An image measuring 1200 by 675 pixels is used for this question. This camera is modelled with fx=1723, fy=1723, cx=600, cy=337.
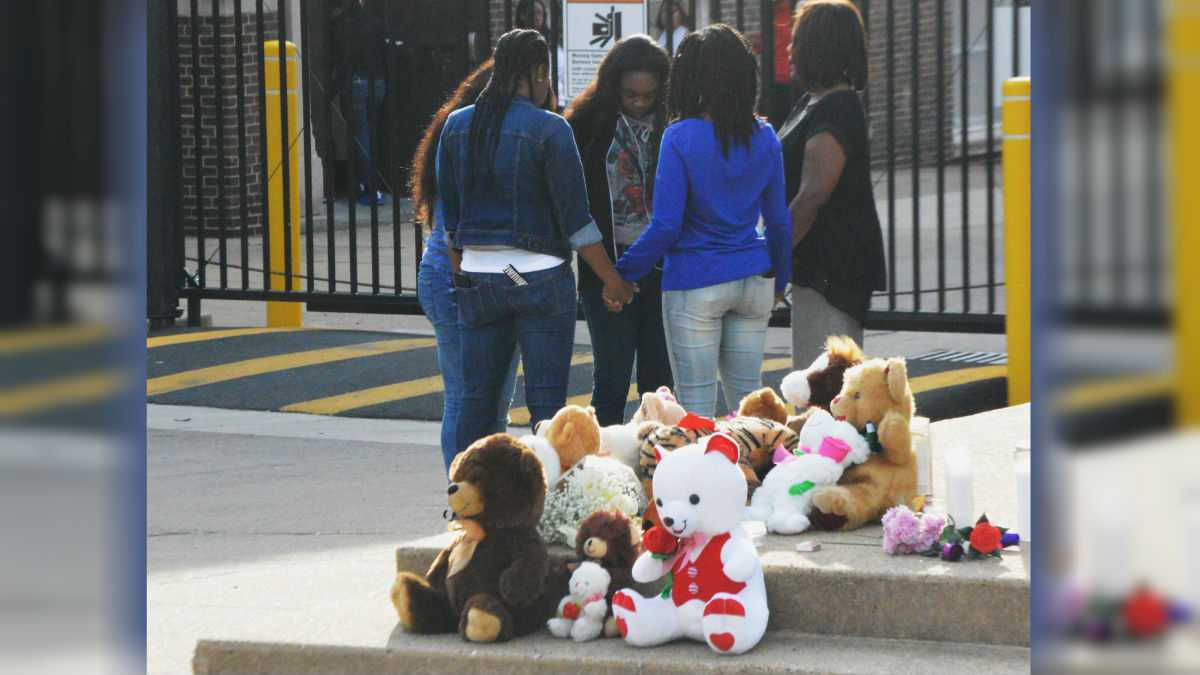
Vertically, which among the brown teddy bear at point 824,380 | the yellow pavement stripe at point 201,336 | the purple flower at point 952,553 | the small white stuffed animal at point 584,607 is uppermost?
the brown teddy bear at point 824,380

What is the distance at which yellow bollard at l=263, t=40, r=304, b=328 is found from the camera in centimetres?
1056

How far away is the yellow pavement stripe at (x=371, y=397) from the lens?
8414 mm

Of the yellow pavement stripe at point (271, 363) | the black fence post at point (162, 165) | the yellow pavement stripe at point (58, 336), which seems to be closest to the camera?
the yellow pavement stripe at point (58, 336)

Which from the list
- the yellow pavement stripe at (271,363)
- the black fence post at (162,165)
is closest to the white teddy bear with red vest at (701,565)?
the yellow pavement stripe at (271,363)

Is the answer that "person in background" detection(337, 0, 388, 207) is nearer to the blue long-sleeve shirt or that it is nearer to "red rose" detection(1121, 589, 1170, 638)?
the blue long-sleeve shirt

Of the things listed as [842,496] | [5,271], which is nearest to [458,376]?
[842,496]

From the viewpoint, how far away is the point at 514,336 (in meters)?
5.51

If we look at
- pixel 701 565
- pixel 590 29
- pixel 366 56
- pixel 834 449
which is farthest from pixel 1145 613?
pixel 366 56

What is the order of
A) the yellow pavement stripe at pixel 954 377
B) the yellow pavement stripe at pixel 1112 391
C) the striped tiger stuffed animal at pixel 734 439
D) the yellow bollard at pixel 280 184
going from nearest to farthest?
the yellow pavement stripe at pixel 1112 391 < the striped tiger stuffed animal at pixel 734 439 < the yellow pavement stripe at pixel 954 377 < the yellow bollard at pixel 280 184

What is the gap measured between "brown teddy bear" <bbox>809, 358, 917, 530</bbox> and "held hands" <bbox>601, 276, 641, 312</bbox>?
3.57 ft

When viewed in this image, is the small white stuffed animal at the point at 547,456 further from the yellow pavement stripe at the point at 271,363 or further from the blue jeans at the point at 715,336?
the yellow pavement stripe at the point at 271,363

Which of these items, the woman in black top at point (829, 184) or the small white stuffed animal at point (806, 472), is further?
the woman in black top at point (829, 184)

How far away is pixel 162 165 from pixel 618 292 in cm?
559

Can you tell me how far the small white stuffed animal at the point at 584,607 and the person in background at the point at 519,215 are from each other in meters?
1.18
